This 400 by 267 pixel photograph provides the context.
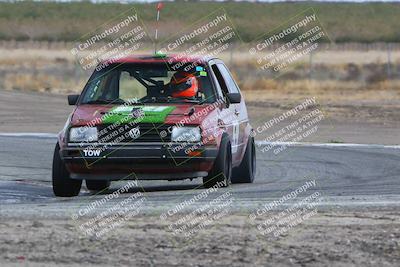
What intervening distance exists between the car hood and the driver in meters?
0.43

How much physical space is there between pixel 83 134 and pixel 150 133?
702 mm

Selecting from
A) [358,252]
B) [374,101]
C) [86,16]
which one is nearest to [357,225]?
[358,252]

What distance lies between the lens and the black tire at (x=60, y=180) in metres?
12.5

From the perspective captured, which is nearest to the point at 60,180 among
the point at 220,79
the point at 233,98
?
the point at 233,98

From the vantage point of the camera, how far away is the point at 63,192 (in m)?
12.7

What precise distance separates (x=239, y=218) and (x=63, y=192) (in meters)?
3.32

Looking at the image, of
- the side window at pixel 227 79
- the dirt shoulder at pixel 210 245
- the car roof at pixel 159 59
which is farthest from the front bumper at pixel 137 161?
the dirt shoulder at pixel 210 245

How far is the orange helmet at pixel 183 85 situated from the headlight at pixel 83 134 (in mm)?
1321

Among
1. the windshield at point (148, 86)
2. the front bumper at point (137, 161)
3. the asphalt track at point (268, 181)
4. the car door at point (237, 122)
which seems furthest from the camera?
the car door at point (237, 122)

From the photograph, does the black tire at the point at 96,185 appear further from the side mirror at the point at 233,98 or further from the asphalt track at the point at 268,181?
the side mirror at the point at 233,98

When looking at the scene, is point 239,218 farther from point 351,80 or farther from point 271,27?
point 271,27

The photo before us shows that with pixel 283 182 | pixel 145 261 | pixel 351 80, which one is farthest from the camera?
pixel 351 80

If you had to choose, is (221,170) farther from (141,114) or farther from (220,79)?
(220,79)

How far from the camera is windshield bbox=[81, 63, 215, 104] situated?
1327 cm
